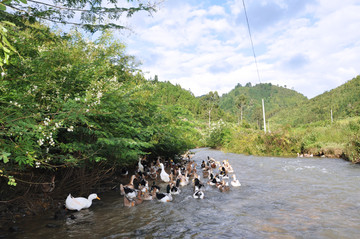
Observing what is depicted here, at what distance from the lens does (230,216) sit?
8547 millimetres

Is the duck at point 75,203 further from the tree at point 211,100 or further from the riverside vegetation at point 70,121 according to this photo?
the tree at point 211,100

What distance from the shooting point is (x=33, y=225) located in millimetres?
7574

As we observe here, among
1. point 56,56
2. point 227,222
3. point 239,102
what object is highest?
point 239,102

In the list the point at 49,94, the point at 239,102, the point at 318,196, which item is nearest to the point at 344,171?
the point at 318,196

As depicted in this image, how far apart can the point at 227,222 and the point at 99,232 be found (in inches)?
154

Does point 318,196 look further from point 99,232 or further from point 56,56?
point 56,56

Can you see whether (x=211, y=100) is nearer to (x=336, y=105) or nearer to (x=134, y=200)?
(x=336, y=105)

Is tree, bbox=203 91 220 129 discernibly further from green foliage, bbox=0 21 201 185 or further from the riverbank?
the riverbank

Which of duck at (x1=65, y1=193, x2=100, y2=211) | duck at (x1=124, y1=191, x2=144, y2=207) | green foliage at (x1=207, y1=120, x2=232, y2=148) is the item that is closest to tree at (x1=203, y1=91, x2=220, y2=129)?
green foliage at (x1=207, y1=120, x2=232, y2=148)

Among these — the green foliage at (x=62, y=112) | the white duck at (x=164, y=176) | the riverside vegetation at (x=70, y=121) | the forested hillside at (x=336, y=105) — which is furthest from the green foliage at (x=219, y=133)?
the forested hillside at (x=336, y=105)

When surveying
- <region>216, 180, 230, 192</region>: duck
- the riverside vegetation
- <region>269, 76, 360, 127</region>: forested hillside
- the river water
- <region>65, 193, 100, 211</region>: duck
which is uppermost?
<region>269, 76, 360, 127</region>: forested hillside

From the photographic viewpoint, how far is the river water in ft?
23.1

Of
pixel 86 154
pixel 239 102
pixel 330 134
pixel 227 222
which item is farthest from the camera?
pixel 239 102

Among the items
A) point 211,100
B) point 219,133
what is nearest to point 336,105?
point 211,100
